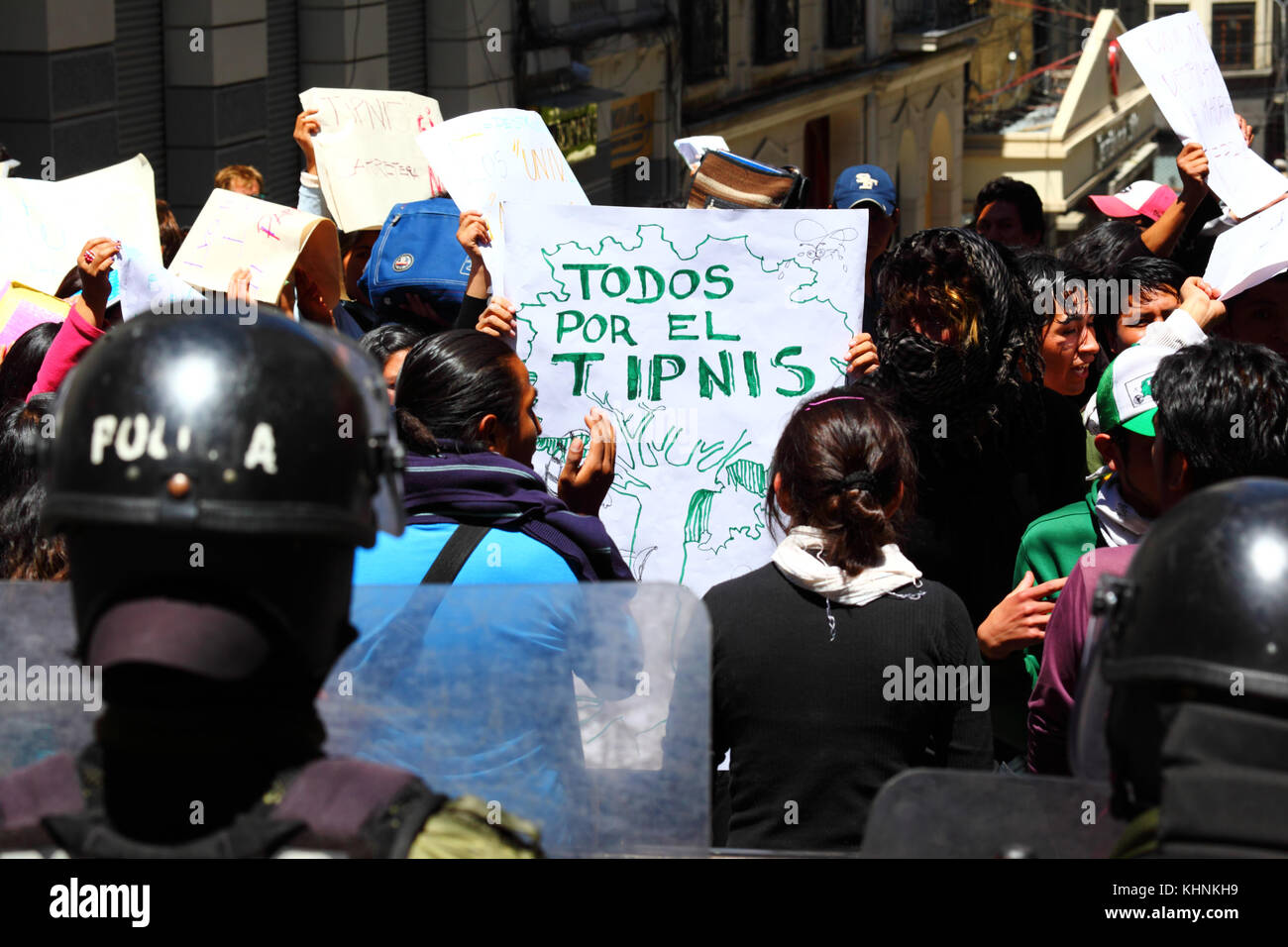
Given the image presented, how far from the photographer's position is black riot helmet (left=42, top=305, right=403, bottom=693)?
1283 mm

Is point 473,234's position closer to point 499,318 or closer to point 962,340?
point 499,318

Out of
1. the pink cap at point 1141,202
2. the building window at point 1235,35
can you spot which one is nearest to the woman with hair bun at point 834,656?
the pink cap at point 1141,202

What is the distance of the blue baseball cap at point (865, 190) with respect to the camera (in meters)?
5.30

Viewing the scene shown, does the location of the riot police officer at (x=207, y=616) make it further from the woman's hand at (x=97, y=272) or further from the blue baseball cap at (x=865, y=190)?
the blue baseball cap at (x=865, y=190)

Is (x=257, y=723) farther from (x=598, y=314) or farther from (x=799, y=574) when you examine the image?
(x=598, y=314)

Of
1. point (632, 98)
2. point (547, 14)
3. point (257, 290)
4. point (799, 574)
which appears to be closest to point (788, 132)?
point (632, 98)

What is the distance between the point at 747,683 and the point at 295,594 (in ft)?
3.96

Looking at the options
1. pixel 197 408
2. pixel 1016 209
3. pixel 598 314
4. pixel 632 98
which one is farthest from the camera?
pixel 632 98

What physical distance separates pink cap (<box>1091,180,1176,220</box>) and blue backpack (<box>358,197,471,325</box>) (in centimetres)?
230

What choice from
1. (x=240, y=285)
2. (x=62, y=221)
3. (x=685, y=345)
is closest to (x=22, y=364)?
(x=240, y=285)

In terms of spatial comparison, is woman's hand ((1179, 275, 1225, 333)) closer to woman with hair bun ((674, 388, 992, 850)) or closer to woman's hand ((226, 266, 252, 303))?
woman with hair bun ((674, 388, 992, 850))

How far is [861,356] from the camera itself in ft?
11.7

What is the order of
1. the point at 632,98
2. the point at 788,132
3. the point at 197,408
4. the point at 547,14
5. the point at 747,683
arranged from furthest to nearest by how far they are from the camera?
the point at 788,132 < the point at 632,98 < the point at 547,14 < the point at 747,683 < the point at 197,408

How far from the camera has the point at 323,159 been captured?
4.83 metres
